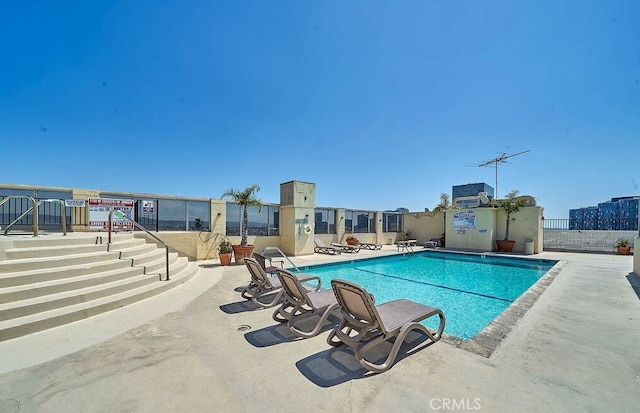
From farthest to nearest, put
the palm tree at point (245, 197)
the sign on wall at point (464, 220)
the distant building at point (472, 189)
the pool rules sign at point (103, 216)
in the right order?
1. the distant building at point (472, 189)
2. the sign on wall at point (464, 220)
3. the palm tree at point (245, 197)
4. the pool rules sign at point (103, 216)

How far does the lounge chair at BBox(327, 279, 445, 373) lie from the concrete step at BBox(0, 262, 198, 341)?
3.99 m

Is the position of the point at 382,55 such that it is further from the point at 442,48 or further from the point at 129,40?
the point at 129,40

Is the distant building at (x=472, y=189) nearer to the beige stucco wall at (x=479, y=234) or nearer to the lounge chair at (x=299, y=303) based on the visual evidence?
the beige stucco wall at (x=479, y=234)

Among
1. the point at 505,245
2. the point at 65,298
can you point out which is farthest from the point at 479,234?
the point at 65,298

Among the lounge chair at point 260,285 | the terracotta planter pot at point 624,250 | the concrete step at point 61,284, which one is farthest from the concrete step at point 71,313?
the terracotta planter pot at point 624,250

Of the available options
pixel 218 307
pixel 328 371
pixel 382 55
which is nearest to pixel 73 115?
pixel 218 307

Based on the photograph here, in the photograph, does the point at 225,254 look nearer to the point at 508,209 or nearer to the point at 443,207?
the point at 508,209

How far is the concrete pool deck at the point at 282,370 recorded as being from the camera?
2123 mm

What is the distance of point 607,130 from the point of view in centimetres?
1011

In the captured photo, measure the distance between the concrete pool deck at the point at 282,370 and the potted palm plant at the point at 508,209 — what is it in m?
11.0

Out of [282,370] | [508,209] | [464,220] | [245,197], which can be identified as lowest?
[282,370]

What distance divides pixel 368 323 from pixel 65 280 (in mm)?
5220

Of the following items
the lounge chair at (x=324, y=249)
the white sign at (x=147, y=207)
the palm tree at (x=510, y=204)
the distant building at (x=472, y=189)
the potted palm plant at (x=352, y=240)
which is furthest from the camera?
the distant building at (x=472, y=189)

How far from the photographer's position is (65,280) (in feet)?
14.2
